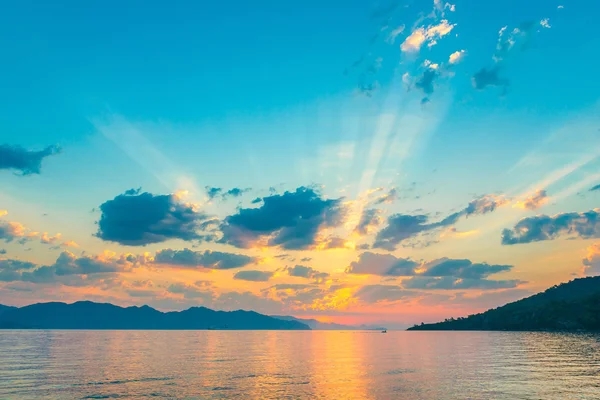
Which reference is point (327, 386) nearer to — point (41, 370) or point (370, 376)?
point (370, 376)

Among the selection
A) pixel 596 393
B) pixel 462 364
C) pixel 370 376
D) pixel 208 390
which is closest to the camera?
pixel 596 393

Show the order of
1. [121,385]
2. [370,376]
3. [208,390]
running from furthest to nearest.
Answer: [370,376] → [121,385] → [208,390]

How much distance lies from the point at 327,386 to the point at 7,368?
77624 millimetres

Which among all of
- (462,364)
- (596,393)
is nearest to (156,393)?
(596,393)

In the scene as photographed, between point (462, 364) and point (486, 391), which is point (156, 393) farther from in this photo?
point (462, 364)

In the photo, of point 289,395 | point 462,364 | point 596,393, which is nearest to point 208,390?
point 289,395

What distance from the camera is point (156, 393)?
68.6 m

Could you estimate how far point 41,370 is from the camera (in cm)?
9919

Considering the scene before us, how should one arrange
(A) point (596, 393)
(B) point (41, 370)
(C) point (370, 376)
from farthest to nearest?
(B) point (41, 370) → (C) point (370, 376) → (A) point (596, 393)

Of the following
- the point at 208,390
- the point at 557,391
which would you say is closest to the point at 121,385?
Answer: the point at 208,390

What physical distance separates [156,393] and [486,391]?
53.0 meters

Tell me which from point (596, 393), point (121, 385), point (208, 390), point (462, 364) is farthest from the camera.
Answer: point (462, 364)

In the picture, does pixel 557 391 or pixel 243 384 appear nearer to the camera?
pixel 557 391

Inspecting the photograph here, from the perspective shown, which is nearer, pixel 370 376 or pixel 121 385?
pixel 121 385
